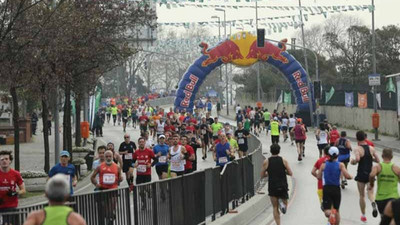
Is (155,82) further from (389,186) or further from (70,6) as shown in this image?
(389,186)

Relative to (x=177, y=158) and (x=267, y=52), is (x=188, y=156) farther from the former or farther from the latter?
(x=267, y=52)

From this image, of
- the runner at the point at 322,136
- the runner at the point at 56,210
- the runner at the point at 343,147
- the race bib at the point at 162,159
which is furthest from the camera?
the runner at the point at 322,136

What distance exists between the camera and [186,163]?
67.9 ft

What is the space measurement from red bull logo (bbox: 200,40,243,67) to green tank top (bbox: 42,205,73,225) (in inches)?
1736

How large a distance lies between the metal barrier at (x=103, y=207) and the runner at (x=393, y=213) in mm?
3606

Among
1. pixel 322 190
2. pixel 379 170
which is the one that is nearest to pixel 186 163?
pixel 322 190

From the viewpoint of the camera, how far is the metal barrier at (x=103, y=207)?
9.82 meters

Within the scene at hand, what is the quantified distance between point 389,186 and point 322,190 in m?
1.78

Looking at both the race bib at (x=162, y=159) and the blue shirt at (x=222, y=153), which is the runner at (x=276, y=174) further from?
the blue shirt at (x=222, y=153)

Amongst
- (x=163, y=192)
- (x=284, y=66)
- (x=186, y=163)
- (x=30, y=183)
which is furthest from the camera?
(x=284, y=66)

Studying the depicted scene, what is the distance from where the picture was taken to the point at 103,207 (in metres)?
Result: 10.4

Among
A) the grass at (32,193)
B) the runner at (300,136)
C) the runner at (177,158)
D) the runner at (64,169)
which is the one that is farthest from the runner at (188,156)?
the runner at (300,136)

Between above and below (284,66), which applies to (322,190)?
below

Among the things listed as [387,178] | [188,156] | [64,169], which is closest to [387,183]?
[387,178]
